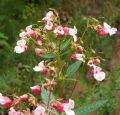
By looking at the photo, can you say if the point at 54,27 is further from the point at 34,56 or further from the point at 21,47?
the point at 34,56

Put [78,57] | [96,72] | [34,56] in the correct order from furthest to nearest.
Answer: [34,56], [78,57], [96,72]

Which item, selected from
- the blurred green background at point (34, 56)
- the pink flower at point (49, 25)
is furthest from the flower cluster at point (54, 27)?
the blurred green background at point (34, 56)

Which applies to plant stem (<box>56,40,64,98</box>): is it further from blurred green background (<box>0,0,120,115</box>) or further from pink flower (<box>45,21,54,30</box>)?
blurred green background (<box>0,0,120,115</box>)

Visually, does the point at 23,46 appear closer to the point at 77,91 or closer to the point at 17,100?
the point at 17,100

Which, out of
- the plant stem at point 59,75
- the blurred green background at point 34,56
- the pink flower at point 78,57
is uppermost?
the blurred green background at point 34,56

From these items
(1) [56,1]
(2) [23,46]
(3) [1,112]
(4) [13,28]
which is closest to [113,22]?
(1) [56,1]

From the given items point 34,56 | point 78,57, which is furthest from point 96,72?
point 34,56

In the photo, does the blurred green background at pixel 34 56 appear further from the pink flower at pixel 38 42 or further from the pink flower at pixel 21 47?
the pink flower at pixel 21 47

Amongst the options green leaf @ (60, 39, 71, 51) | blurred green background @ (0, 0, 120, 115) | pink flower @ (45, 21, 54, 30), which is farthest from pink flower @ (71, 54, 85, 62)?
blurred green background @ (0, 0, 120, 115)

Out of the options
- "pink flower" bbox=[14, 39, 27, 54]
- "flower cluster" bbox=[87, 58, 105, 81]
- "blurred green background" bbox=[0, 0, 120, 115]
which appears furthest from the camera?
"blurred green background" bbox=[0, 0, 120, 115]
